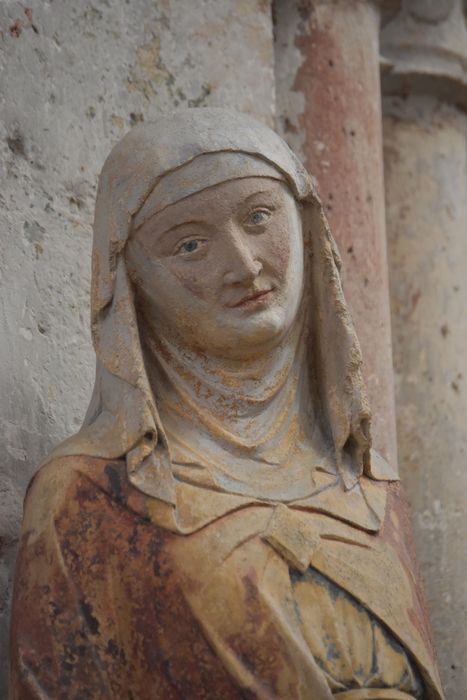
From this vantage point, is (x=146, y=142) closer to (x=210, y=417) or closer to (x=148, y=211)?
(x=148, y=211)

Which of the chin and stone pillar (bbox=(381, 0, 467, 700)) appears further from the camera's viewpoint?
stone pillar (bbox=(381, 0, 467, 700))

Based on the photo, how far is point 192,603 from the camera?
3.29m

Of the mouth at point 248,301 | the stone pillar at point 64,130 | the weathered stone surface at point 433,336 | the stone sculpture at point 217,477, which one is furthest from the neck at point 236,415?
the weathered stone surface at point 433,336

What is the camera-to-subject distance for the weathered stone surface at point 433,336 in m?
4.93

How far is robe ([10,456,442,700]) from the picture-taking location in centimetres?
328

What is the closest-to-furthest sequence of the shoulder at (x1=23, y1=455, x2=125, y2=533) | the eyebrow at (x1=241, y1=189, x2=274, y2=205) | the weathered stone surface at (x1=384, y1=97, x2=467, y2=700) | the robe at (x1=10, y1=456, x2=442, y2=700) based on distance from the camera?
1. the robe at (x1=10, y1=456, x2=442, y2=700)
2. the shoulder at (x1=23, y1=455, x2=125, y2=533)
3. the eyebrow at (x1=241, y1=189, x2=274, y2=205)
4. the weathered stone surface at (x1=384, y1=97, x2=467, y2=700)

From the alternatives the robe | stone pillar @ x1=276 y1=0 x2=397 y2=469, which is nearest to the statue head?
the robe

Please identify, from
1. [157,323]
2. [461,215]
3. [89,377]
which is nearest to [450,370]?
[461,215]

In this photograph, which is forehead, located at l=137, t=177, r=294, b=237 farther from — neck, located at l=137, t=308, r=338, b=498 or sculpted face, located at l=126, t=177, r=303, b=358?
neck, located at l=137, t=308, r=338, b=498

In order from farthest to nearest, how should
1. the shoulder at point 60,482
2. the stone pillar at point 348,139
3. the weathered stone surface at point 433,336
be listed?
the weathered stone surface at point 433,336
the stone pillar at point 348,139
the shoulder at point 60,482

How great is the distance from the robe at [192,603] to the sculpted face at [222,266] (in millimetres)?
328

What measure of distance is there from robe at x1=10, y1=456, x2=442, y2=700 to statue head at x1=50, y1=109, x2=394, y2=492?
0.13m

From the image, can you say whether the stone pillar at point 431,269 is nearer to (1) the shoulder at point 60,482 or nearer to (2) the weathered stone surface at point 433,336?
(2) the weathered stone surface at point 433,336

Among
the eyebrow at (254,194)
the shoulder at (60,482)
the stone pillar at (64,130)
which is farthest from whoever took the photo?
the stone pillar at (64,130)
